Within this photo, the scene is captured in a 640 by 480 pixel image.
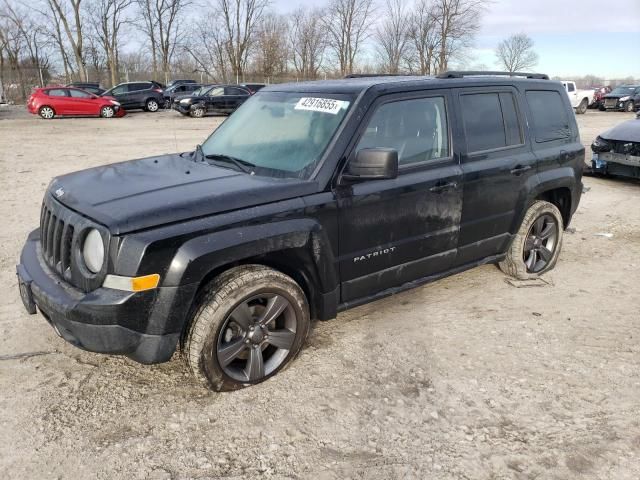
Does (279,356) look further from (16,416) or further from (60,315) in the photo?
(16,416)

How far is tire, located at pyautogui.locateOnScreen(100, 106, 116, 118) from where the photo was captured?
2367cm

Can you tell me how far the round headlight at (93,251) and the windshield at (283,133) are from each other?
1.11 m

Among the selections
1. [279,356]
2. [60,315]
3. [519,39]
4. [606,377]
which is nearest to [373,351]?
[279,356]

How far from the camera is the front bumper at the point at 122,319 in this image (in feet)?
8.75

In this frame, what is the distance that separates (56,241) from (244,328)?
125cm

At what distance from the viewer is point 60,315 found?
280cm

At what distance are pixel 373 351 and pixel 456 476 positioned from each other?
49.1 inches

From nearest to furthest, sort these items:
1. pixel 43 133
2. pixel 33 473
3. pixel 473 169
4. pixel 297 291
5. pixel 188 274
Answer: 1. pixel 33 473
2. pixel 188 274
3. pixel 297 291
4. pixel 473 169
5. pixel 43 133

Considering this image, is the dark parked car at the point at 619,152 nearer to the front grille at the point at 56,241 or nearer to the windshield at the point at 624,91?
the front grille at the point at 56,241

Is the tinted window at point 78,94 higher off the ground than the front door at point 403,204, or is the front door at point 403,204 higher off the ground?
the tinted window at point 78,94

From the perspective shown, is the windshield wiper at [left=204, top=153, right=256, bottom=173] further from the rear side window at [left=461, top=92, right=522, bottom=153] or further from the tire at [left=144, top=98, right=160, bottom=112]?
the tire at [left=144, top=98, right=160, bottom=112]

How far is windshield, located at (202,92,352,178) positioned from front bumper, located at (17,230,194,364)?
3.70 ft

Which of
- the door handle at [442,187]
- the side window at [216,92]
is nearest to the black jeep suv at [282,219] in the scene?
the door handle at [442,187]

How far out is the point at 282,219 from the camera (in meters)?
3.06
